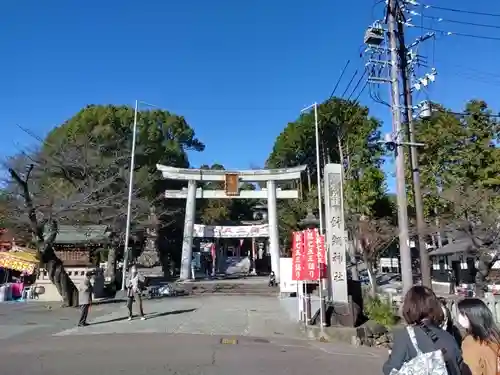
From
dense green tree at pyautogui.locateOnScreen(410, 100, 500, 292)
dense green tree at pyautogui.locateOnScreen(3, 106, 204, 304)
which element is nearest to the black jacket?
dense green tree at pyautogui.locateOnScreen(410, 100, 500, 292)

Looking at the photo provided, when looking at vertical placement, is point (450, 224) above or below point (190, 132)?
below

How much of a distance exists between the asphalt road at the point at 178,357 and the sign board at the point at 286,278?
31.6ft

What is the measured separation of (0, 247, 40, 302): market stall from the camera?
Answer: 2208 cm

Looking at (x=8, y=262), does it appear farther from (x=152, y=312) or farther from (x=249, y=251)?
(x=249, y=251)

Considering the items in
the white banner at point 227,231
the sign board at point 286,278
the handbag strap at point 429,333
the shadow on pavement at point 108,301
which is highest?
the white banner at point 227,231

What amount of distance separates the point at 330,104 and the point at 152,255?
2550cm

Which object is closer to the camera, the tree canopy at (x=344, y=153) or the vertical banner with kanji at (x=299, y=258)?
the vertical banner with kanji at (x=299, y=258)

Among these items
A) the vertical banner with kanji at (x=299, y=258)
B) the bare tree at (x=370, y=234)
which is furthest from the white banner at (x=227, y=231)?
the vertical banner with kanji at (x=299, y=258)

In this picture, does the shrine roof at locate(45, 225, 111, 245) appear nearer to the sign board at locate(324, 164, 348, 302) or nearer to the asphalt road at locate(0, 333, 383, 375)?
the asphalt road at locate(0, 333, 383, 375)

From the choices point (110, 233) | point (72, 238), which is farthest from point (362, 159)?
point (72, 238)

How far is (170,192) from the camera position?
32594mm

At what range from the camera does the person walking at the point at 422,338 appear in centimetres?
288

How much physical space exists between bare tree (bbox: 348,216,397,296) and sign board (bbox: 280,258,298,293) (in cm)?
595

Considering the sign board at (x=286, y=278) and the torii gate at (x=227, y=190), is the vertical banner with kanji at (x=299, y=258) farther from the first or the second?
the torii gate at (x=227, y=190)
